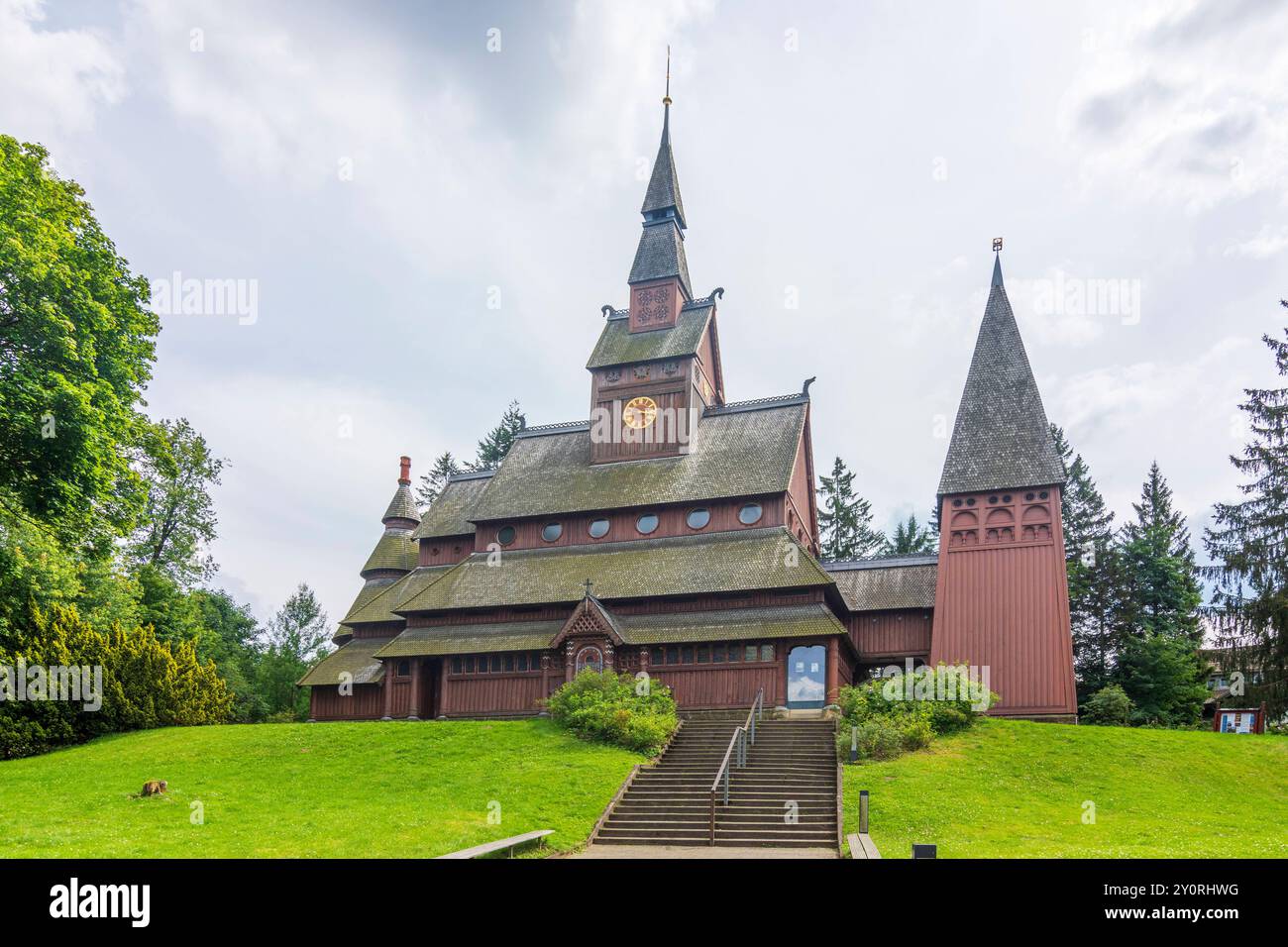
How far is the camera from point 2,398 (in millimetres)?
22562

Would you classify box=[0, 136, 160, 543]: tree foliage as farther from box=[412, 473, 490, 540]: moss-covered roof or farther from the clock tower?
the clock tower

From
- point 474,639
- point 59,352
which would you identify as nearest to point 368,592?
point 474,639

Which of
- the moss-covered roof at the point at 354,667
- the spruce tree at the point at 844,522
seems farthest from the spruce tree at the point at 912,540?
the moss-covered roof at the point at 354,667

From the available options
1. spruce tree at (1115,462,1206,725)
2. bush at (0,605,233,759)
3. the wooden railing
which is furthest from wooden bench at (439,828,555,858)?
spruce tree at (1115,462,1206,725)

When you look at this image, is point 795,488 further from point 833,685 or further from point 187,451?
point 187,451

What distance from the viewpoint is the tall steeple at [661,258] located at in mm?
42656

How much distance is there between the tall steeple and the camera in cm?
4266

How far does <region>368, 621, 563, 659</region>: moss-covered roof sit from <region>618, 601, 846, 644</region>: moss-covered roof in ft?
9.82

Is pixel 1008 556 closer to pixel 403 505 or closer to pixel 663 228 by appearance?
pixel 663 228

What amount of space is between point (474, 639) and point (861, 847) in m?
21.2
